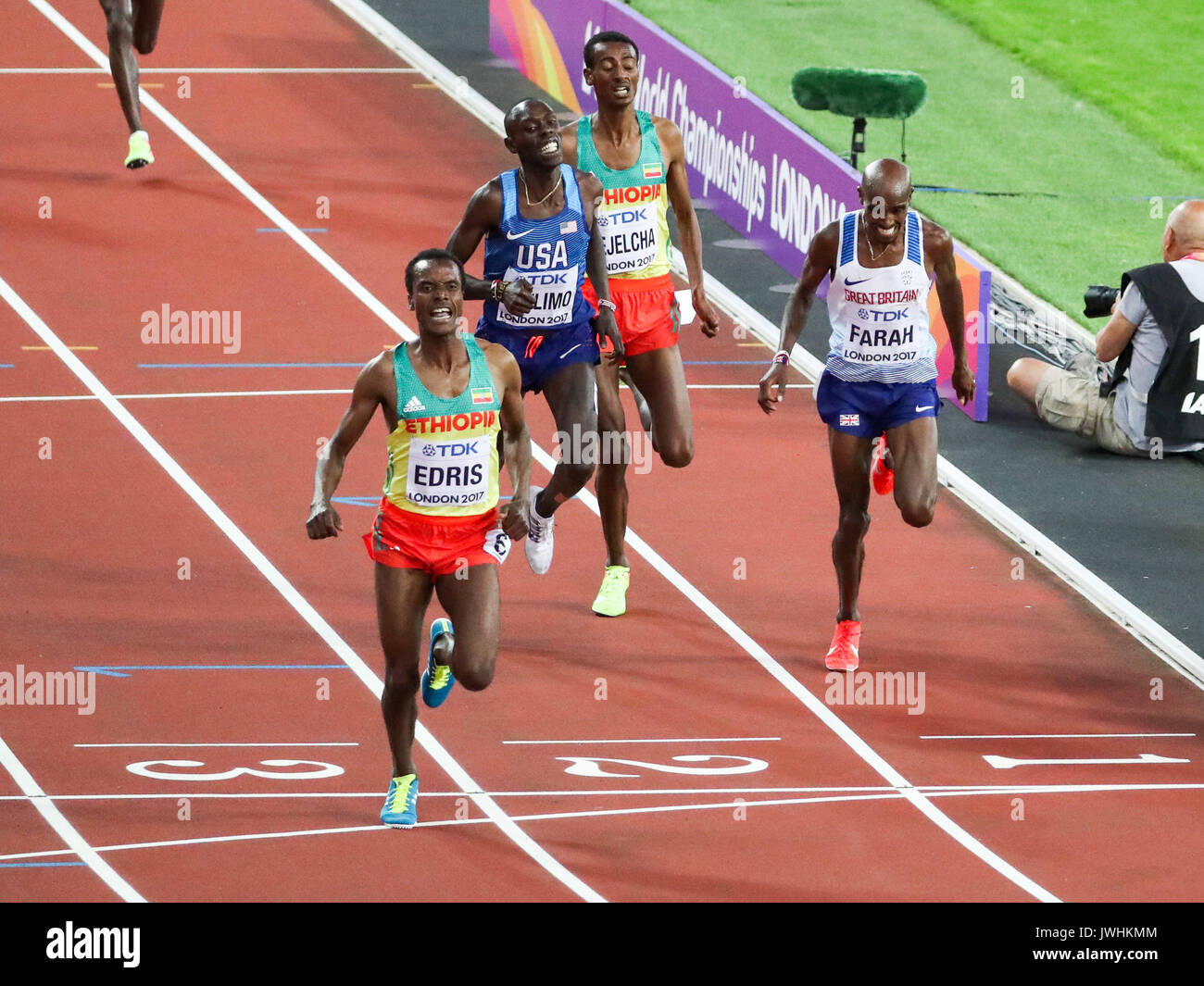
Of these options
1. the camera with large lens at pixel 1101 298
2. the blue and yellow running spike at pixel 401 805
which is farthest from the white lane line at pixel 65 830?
the camera with large lens at pixel 1101 298

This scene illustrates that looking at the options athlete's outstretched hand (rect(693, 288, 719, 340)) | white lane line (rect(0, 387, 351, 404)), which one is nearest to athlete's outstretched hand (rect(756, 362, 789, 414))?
athlete's outstretched hand (rect(693, 288, 719, 340))

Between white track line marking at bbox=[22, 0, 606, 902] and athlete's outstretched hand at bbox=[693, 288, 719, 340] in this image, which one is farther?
athlete's outstretched hand at bbox=[693, 288, 719, 340]

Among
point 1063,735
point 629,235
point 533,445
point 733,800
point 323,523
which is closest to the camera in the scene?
point 323,523

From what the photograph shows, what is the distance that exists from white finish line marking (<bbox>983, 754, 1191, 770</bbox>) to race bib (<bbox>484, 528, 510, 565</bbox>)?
2.40 m

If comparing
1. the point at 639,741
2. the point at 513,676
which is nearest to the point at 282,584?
the point at 513,676

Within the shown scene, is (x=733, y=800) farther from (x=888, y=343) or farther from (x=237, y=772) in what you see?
(x=888, y=343)

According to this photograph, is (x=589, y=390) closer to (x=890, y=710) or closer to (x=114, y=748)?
(x=890, y=710)

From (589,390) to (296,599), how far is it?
1871mm

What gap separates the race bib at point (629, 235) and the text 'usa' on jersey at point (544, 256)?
0.51 meters

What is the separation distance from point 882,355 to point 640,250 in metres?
1.38

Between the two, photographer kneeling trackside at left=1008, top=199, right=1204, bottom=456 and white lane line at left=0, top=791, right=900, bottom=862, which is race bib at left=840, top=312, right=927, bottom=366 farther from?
photographer kneeling trackside at left=1008, top=199, right=1204, bottom=456

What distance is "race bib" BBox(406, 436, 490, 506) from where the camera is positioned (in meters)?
8.79

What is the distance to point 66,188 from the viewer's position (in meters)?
17.0

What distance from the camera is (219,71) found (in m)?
19.8
